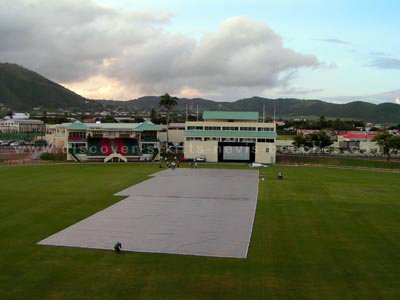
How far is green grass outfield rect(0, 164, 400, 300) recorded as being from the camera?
52.7ft

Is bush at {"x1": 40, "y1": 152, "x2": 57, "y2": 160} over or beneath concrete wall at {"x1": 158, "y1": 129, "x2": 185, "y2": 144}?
beneath

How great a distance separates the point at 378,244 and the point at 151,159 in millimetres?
59239

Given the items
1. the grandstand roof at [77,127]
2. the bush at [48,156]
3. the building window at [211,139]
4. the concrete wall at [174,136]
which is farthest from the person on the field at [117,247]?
the concrete wall at [174,136]

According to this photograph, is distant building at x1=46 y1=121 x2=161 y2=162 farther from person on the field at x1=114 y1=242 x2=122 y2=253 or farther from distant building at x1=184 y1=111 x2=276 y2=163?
person on the field at x1=114 y1=242 x2=122 y2=253

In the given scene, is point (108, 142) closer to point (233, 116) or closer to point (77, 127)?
point (77, 127)

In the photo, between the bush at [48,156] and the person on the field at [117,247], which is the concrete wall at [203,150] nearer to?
the bush at [48,156]

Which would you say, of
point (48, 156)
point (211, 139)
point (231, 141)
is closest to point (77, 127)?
point (48, 156)

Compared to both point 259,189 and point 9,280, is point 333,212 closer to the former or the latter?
point 259,189

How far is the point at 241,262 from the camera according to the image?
64.1 ft

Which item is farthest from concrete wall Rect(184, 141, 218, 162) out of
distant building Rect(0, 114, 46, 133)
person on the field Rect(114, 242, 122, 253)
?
distant building Rect(0, 114, 46, 133)

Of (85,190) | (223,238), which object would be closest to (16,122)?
(85,190)

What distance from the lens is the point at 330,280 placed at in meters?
17.4

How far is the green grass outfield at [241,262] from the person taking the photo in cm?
1606

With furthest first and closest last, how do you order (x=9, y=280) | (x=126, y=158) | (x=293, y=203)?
(x=126, y=158) < (x=293, y=203) < (x=9, y=280)
